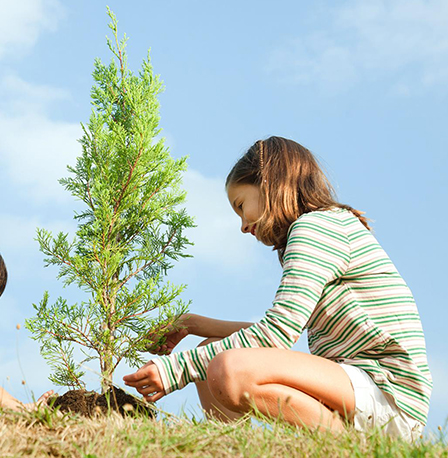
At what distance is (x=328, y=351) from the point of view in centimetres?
369

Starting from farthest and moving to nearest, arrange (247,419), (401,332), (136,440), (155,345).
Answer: (155,345) < (401,332) < (247,419) < (136,440)

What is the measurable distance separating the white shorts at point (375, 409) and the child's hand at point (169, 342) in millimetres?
2056

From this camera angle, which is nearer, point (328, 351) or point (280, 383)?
point (280, 383)

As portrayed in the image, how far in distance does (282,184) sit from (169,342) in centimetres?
205

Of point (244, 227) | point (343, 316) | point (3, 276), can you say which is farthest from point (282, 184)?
point (3, 276)

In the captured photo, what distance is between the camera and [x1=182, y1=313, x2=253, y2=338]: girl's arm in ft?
15.5

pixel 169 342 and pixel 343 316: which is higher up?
pixel 343 316

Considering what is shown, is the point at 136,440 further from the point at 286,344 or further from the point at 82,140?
the point at 82,140

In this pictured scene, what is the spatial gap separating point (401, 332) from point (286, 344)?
2.54ft

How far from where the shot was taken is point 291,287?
331 cm

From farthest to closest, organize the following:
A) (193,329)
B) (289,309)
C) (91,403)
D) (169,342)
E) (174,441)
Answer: (169,342)
(193,329)
(91,403)
(289,309)
(174,441)

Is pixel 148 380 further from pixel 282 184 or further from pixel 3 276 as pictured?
pixel 3 276

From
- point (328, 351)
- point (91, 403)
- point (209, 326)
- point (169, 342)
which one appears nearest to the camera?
point (328, 351)

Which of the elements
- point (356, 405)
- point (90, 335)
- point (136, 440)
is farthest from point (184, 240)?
point (136, 440)
